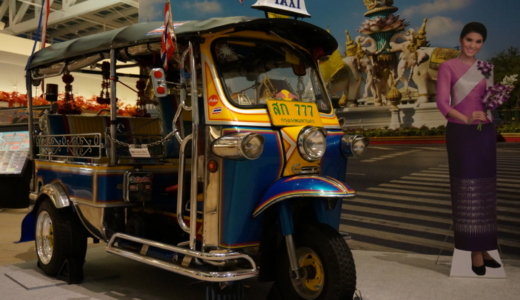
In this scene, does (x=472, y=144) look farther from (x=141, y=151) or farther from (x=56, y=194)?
(x=56, y=194)

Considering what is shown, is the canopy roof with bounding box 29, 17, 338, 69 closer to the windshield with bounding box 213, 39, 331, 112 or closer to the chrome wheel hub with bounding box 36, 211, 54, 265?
the windshield with bounding box 213, 39, 331, 112

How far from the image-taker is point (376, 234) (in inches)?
222

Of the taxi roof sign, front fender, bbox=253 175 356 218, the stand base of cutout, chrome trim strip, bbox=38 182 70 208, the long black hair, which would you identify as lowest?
the stand base of cutout

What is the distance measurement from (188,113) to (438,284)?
263cm

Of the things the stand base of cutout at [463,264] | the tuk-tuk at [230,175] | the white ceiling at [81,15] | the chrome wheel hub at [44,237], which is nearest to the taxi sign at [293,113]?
the tuk-tuk at [230,175]

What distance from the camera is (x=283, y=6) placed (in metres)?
4.06

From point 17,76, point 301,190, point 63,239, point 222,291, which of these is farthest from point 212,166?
point 17,76

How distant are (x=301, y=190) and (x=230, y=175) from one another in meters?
0.49

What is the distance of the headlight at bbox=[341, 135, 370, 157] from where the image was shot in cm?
382

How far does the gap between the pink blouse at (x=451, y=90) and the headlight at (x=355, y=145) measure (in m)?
→ 1.11

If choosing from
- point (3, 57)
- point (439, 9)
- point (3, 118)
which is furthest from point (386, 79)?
point (3, 57)

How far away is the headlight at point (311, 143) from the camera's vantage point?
11.5 feet

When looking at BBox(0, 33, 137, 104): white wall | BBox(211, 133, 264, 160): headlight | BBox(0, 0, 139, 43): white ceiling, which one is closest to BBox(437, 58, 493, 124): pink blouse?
BBox(211, 133, 264, 160): headlight

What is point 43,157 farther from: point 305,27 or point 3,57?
point 3,57
